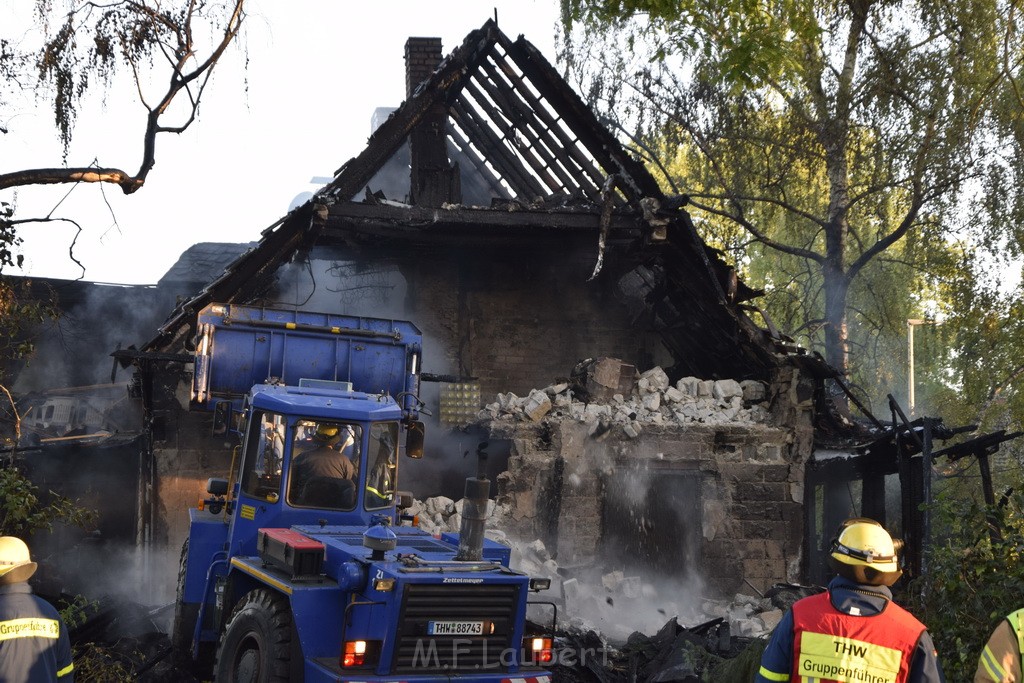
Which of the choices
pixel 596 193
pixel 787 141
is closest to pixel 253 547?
pixel 596 193

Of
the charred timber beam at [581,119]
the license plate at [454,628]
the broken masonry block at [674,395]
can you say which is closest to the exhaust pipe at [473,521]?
the license plate at [454,628]

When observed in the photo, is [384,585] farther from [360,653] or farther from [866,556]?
[866,556]

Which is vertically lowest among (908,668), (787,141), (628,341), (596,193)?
(908,668)

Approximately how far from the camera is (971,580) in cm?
774

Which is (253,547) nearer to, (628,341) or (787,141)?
(628,341)

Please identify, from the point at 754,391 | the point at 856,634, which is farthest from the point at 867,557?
the point at 754,391

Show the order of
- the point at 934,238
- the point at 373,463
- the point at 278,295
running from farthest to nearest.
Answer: the point at 934,238
the point at 278,295
the point at 373,463

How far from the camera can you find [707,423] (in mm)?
13500

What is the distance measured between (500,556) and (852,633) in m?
3.67

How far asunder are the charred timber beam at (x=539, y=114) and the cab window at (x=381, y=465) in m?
7.59

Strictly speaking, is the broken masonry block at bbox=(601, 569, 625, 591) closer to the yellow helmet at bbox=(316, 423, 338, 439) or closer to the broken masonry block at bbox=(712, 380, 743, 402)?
the broken masonry block at bbox=(712, 380, 743, 402)

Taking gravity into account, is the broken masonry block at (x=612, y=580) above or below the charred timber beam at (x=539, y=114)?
below

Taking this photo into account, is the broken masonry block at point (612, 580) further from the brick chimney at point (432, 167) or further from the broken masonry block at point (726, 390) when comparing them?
the brick chimney at point (432, 167)

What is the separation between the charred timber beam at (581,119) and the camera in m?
14.5
